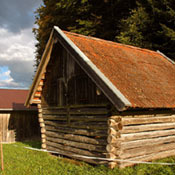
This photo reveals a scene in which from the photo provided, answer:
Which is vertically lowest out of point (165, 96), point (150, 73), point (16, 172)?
point (16, 172)

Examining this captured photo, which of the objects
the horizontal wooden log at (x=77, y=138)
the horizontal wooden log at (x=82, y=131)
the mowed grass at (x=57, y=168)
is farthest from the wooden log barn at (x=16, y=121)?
the horizontal wooden log at (x=82, y=131)

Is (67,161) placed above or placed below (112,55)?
below

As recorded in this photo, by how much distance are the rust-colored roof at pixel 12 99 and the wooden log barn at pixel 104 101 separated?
679cm

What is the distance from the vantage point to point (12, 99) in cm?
2075

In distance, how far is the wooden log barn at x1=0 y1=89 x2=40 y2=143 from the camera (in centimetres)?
1859

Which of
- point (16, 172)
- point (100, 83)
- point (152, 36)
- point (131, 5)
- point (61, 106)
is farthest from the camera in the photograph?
point (131, 5)

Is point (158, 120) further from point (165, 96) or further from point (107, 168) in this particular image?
point (107, 168)

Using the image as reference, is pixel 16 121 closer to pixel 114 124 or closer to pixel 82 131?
pixel 82 131

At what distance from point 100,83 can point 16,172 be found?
14.7 ft

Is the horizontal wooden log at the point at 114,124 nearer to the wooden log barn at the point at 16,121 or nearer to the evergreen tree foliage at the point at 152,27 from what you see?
the evergreen tree foliage at the point at 152,27

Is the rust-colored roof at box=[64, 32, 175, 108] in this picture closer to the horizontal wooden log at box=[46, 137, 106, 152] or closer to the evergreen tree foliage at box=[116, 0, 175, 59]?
the horizontal wooden log at box=[46, 137, 106, 152]

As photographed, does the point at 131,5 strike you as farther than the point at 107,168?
Yes

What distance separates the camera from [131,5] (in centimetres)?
2231

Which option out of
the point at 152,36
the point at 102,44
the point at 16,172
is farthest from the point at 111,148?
the point at 152,36
